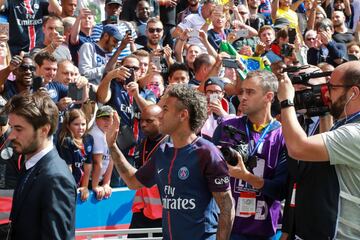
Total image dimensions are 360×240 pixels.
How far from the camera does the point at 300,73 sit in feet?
15.8

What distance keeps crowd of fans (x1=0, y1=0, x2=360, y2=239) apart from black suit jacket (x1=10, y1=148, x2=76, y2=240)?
3.77 ft

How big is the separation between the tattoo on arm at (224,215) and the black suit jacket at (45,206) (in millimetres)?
1072

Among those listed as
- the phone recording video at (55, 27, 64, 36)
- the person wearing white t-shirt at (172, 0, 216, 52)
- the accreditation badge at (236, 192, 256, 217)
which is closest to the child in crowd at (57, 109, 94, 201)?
the phone recording video at (55, 27, 64, 36)

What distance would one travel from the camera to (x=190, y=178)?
16.0 feet

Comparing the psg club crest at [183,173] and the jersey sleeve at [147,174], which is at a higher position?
the psg club crest at [183,173]

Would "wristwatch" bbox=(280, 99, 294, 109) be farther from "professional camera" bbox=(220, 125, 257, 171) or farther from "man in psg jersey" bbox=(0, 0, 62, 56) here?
"man in psg jersey" bbox=(0, 0, 62, 56)

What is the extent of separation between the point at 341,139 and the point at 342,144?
29mm

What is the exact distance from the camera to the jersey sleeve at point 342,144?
430 centimetres

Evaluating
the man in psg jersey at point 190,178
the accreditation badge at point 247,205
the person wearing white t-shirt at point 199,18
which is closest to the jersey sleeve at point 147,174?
the man in psg jersey at point 190,178

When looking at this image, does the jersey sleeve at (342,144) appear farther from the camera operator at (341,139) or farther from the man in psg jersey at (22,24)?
the man in psg jersey at (22,24)

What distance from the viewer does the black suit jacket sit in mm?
4055

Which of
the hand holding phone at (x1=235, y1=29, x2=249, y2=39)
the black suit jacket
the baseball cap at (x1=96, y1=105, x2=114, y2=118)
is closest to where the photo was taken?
the black suit jacket

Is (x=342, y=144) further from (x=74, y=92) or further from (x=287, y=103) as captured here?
(x=74, y=92)

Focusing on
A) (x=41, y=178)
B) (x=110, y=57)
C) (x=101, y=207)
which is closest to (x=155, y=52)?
(x=110, y=57)
